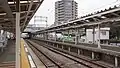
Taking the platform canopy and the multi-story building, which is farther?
the multi-story building

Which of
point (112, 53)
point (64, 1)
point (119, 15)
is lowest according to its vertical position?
Answer: point (112, 53)

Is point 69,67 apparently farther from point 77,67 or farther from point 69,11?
point 69,11

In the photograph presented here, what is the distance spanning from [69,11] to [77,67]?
43278 mm

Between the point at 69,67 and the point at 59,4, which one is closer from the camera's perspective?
the point at 69,67

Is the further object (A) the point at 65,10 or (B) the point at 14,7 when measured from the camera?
(A) the point at 65,10

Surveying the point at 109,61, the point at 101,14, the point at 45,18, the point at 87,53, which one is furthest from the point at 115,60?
the point at 45,18

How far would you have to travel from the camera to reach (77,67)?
10680mm

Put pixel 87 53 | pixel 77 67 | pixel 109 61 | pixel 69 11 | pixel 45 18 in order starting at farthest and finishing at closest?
pixel 45 18 < pixel 69 11 < pixel 87 53 < pixel 109 61 < pixel 77 67

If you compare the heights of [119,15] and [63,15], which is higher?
[63,15]

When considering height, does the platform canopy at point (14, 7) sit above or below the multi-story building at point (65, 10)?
below

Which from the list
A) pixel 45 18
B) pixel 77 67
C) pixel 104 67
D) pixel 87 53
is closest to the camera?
pixel 104 67

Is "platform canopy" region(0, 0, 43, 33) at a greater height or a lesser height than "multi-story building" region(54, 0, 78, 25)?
lesser

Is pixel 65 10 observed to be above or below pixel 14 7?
above

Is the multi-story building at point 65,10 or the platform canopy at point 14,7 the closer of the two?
the platform canopy at point 14,7
